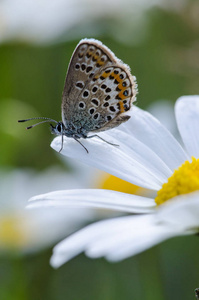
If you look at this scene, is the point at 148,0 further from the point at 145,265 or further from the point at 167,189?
the point at 167,189

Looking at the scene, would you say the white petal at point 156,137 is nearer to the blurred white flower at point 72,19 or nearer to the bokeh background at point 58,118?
the bokeh background at point 58,118

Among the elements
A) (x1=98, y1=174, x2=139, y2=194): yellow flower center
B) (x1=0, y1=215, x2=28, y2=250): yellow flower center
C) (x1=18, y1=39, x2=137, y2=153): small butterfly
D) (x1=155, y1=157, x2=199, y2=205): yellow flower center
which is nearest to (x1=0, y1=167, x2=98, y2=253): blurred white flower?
(x1=0, y1=215, x2=28, y2=250): yellow flower center

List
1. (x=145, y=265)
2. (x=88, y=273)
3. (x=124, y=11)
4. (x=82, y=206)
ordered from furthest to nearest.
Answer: (x=124, y=11) < (x=88, y=273) < (x=145, y=265) < (x=82, y=206)

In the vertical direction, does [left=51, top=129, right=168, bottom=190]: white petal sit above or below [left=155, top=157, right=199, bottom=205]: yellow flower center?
below

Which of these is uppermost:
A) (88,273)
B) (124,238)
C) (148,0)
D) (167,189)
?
(124,238)

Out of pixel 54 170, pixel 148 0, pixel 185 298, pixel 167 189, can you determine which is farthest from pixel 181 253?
pixel 148 0

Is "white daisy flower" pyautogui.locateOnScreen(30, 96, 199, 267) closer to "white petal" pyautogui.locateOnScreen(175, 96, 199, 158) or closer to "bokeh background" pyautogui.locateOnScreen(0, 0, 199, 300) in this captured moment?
"white petal" pyautogui.locateOnScreen(175, 96, 199, 158)

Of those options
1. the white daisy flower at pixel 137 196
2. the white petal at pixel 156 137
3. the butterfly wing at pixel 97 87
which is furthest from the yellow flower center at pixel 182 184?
the butterfly wing at pixel 97 87
